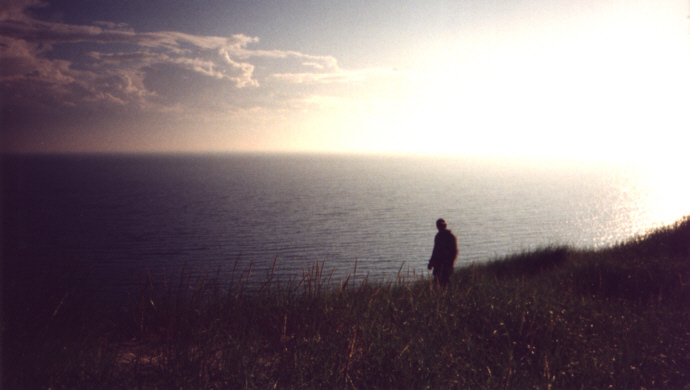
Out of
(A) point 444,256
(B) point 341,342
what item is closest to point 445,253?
(A) point 444,256

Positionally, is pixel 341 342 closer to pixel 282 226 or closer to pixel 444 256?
pixel 444 256

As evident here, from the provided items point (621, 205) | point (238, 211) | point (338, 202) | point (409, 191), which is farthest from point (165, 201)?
point (621, 205)

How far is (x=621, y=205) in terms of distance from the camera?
7712cm

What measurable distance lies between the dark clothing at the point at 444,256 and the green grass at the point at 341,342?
8.46 feet

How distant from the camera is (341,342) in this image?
453 cm

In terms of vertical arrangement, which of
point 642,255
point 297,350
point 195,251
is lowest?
point 195,251

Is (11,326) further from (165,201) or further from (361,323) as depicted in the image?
(165,201)

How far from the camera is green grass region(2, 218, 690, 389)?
12.5 feet

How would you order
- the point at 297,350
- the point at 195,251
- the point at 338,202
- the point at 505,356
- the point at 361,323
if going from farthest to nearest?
1. the point at 338,202
2. the point at 195,251
3. the point at 361,323
4. the point at 505,356
5. the point at 297,350

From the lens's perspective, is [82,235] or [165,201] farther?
[165,201]

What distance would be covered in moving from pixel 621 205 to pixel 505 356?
91.0 meters

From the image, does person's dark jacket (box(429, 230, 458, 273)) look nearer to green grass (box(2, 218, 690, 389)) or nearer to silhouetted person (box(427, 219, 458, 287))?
silhouetted person (box(427, 219, 458, 287))

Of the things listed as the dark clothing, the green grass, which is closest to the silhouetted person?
the dark clothing

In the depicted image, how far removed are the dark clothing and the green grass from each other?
2.58 meters
